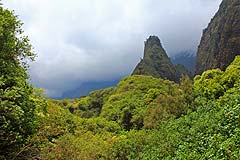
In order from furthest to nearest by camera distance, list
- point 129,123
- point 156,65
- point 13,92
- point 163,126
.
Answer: point 156,65, point 129,123, point 163,126, point 13,92

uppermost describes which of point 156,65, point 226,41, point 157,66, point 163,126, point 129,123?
point 156,65

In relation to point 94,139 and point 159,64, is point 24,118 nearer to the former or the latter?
point 94,139

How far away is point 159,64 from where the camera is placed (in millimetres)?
76000

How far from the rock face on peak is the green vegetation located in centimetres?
2545

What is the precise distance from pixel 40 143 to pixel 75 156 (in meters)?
7.75

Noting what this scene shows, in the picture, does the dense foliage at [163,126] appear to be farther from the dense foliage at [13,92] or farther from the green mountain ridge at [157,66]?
the green mountain ridge at [157,66]

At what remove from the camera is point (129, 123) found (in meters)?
47.2

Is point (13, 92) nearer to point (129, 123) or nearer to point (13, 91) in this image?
point (13, 91)

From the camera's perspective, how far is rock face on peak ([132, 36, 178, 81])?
72812 mm

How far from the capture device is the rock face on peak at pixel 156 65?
72.8 meters

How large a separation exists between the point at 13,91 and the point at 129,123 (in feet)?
108

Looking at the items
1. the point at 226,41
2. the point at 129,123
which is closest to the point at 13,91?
the point at 129,123

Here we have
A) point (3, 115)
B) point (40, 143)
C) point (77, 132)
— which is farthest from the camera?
point (77, 132)

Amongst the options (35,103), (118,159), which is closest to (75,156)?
(118,159)
